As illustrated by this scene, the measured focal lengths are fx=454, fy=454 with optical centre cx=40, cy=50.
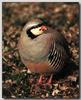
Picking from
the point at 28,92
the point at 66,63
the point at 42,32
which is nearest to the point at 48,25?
the point at 42,32

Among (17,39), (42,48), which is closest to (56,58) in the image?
(42,48)

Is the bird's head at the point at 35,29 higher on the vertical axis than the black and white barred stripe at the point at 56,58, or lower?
higher

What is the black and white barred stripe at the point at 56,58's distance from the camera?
7.64 ft

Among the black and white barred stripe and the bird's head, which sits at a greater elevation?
the bird's head

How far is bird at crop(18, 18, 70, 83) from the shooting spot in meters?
2.33

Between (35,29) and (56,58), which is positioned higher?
(35,29)

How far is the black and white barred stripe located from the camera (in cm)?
233

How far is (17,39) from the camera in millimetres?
2371

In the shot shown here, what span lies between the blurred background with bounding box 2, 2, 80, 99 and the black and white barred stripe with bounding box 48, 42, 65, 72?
56 mm

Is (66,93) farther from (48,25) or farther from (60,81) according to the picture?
(48,25)

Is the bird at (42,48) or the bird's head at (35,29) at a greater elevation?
the bird's head at (35,29)

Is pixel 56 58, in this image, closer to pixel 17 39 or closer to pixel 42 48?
pixel 42 48

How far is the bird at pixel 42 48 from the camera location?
2328mm

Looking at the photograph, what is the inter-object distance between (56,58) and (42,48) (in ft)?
0.29
